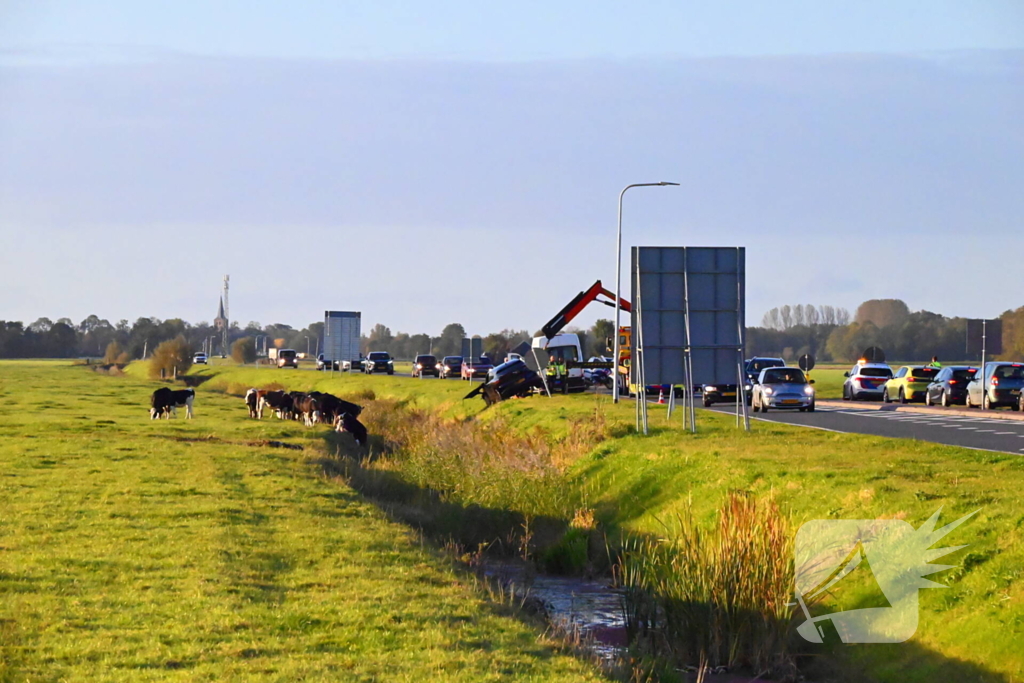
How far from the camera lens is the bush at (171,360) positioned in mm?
106137

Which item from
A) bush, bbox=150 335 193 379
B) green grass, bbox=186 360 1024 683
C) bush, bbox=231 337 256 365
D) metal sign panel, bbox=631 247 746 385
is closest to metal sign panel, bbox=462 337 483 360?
green grass, bbox=186 360 1024 683

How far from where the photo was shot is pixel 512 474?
81.6 feet

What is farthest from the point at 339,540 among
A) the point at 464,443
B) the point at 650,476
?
the point at 464,443

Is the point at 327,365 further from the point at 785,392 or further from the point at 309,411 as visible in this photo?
the point at 785,392

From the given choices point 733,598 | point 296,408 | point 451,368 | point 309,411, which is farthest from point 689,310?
point 451,368

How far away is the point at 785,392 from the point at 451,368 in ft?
165

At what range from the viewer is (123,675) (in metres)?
9.20

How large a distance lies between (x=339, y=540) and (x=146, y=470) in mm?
9023

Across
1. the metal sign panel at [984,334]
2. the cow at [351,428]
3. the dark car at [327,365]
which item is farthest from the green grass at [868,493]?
the dark car at [327,365]

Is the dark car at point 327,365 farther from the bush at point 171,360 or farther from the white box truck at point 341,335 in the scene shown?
the bush at point 171,360

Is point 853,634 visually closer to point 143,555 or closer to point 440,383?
point 143,555

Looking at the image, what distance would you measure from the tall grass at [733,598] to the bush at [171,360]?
97.2m
